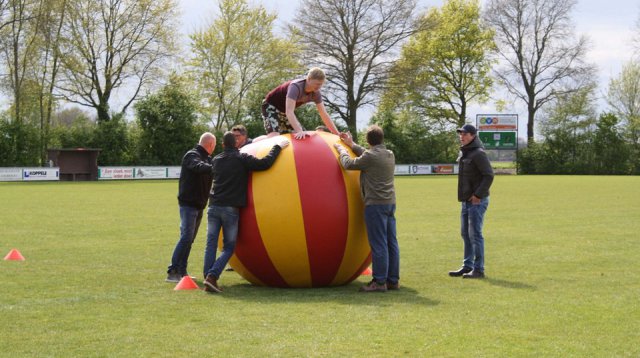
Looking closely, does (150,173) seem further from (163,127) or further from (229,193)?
(229,193)

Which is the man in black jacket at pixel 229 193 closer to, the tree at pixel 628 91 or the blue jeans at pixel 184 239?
the blue jeans at pixel 184 239

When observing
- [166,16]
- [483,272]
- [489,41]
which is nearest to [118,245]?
[483,272]

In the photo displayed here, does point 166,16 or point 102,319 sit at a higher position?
point 166,16

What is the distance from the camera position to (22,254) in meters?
12.6

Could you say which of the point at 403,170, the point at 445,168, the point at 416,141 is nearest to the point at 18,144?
the point at 403,170

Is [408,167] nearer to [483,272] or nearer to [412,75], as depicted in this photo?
[412,75]

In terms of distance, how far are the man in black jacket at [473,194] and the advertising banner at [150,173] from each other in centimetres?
4314

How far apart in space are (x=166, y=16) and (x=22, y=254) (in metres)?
48.3

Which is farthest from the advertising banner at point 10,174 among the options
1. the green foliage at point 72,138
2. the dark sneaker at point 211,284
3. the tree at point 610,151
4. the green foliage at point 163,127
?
the tree at point 610,151

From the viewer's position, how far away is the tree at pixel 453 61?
68562 millimetres

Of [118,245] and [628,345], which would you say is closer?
[628,345]

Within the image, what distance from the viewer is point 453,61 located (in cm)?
6969

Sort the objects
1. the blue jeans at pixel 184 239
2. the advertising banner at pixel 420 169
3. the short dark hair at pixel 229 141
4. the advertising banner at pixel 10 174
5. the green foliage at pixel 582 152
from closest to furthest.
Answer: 1. the short dark hair at pixel 229 141
2. the blue jeans at pixel 184 239
3. the advertising banner at pixel 10 174
4. the advertising banner at pixel 420 169
5. the green foliage at pixel 582 152

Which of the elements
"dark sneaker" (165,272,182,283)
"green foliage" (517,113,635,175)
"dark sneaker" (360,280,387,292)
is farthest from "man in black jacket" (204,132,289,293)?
"green foliage" (517,113,635,175)
